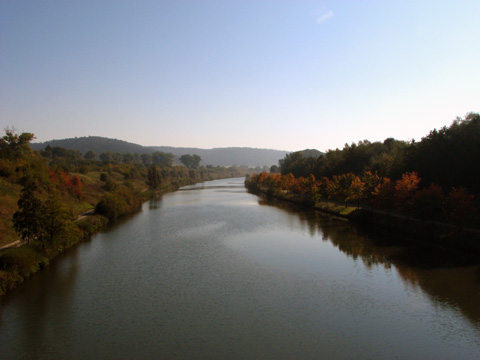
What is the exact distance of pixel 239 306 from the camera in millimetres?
20969

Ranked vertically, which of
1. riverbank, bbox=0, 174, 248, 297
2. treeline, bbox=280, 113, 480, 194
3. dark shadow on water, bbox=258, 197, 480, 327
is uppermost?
treeline, bbox=280, 113, 480, 194

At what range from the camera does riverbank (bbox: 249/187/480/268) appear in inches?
1223

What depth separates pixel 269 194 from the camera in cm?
10288

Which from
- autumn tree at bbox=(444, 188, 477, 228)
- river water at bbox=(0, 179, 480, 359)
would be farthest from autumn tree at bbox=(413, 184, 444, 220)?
river water at bbox=(0, 179, 480, 359)

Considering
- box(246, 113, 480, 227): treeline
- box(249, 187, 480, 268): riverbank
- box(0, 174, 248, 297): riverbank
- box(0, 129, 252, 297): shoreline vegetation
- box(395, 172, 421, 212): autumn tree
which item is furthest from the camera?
box(395, 172, 421, 212): autumn tree

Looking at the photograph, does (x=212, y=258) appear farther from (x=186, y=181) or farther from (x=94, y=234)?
(x=186, y=181)

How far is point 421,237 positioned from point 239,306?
27424 millimetres

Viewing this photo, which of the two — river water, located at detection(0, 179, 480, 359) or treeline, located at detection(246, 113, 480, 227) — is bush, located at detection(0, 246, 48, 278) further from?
treeline, located at detection(246, 113, 480, 227)

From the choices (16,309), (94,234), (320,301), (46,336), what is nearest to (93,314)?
(46,336)

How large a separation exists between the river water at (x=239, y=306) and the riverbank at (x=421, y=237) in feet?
8.22

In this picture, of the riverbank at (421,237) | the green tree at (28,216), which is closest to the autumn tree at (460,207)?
the riverbank at (421,237)

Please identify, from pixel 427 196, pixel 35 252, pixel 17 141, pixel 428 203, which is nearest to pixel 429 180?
pixel 427 196

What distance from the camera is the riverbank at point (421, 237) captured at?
31.1 m

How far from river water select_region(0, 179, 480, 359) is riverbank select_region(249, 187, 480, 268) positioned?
2.51 meters
